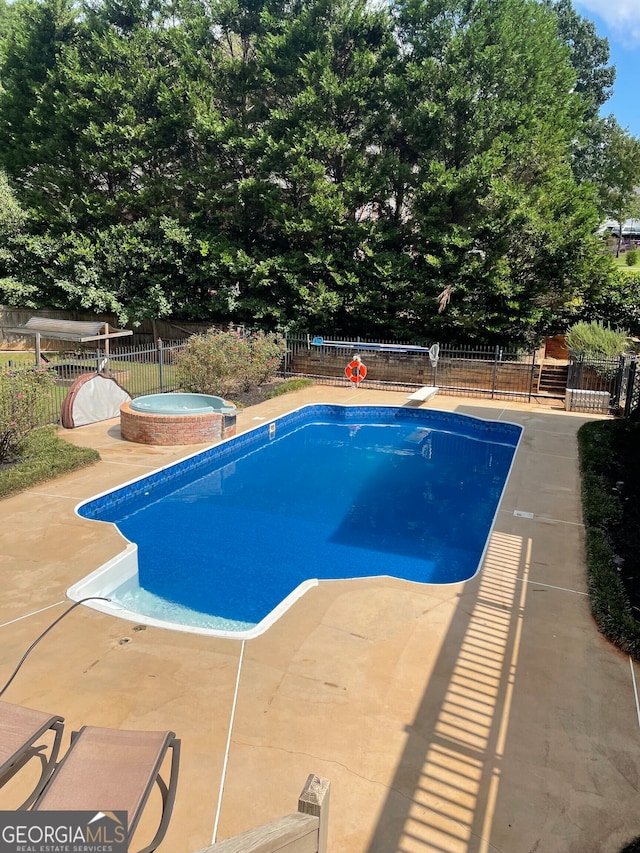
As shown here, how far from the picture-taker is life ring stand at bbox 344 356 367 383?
18.5 meters

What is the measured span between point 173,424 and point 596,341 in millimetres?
12968

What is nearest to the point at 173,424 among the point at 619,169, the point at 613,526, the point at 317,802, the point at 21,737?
the point at 613,526

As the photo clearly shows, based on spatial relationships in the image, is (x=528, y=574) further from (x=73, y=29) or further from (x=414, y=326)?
(x=73, y=29)

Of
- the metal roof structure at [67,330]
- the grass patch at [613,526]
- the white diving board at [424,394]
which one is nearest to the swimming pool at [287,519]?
the grass patch at [613,526]

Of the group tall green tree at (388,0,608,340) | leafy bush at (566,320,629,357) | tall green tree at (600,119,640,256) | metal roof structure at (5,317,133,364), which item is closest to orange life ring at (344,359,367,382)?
tall green tree at (388,0,608,340)

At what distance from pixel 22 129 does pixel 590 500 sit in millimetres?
27194

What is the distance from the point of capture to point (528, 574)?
673 cm

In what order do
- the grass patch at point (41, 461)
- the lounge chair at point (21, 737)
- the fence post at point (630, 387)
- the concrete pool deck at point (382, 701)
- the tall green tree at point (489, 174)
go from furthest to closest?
the tall green tree at point (489, 174) < the fence post at point (630, 387) < the grass patch at point (41, 461) < the concrete pool deck at point (382, 701) < the lounge chair at point (21, 737)

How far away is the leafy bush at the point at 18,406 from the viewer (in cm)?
959

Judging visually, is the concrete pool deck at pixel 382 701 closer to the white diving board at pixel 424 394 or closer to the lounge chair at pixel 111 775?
the lounge chair at pixel 111 775

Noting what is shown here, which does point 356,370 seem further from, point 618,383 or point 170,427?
point 170,427

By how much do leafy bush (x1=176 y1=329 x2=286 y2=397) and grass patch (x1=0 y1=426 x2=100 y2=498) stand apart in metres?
4.99

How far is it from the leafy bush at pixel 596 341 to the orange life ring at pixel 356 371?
6.59 m

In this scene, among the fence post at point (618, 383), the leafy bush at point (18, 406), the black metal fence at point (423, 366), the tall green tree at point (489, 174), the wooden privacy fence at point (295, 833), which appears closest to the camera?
the wooden privacy fence at point (295, 833)
